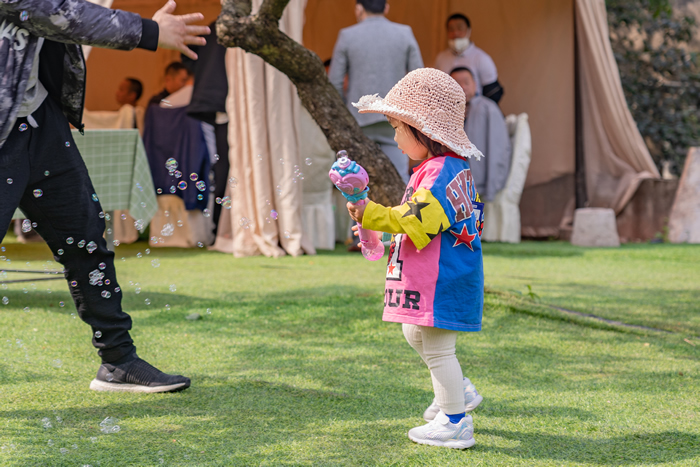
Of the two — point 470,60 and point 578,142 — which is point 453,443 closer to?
point 470,60

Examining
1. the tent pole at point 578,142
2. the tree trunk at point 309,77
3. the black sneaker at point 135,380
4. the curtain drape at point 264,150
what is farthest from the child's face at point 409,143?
the tent pole at point 578,142

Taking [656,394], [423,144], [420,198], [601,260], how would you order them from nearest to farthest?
[420,198] < [423,144] < [656,394] < [601,260]

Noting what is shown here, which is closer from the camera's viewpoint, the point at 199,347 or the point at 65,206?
the point at 65,206

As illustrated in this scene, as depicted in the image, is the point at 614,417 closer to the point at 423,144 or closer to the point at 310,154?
the point at 423,144

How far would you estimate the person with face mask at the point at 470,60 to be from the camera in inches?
315

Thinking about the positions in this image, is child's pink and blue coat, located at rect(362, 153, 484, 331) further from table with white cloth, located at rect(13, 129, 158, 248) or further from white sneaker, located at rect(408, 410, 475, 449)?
table with white cloth, located at rect(13, 129, 158, 248)

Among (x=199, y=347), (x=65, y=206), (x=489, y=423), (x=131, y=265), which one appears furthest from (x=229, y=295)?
(x=489, y=423)

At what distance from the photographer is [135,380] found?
2441 mm

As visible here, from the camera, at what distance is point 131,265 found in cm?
579

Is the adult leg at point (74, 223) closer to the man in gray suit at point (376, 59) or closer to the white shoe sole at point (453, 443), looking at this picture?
the white shoe sole at point (453, 443)

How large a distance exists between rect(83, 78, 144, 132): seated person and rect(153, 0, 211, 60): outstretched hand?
631cm

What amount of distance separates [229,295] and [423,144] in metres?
2.59

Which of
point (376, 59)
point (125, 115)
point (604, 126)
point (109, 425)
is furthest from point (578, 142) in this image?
point (109, 425)

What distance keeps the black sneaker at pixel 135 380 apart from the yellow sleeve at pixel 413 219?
1023 mm
